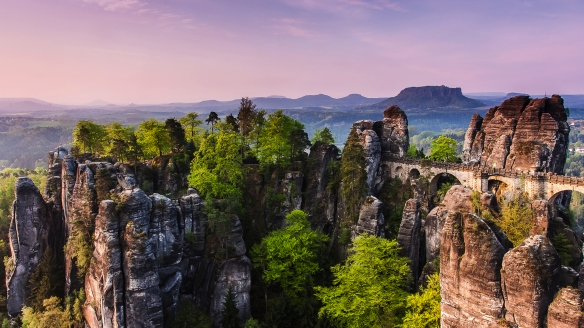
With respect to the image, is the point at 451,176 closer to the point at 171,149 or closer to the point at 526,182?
the point at 526,182

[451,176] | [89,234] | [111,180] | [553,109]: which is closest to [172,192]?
[111,180]

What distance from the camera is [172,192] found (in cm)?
4347

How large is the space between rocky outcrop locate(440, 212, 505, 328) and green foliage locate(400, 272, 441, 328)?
4021mm

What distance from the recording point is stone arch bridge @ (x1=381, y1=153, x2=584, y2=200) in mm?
40312

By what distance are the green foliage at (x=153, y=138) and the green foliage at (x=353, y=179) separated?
22.1 metres

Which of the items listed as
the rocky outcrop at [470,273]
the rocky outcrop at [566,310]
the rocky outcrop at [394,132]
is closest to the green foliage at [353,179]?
the rocky outcrop at [394,132]

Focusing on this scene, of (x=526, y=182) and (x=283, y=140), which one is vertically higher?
(x=283, y=140)

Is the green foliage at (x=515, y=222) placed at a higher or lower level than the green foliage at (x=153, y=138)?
lower

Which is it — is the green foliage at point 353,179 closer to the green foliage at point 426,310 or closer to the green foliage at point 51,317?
the green foliage at point 426,310

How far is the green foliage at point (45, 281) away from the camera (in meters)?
36.8

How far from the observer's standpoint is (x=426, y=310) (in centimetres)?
2541

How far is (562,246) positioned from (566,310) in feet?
69.2

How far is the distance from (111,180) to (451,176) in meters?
39.0

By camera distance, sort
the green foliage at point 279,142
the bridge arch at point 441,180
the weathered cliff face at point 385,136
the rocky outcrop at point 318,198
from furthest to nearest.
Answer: the weathered cliff face at point 385,136
the bridge arch at point 441,180
the green foliage at point 279,142
the rocky outcrop at point 318,198
